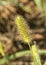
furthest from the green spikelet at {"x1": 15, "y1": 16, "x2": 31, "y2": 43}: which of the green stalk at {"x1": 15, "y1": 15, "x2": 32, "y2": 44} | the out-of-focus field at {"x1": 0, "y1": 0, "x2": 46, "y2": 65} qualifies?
the out-of-focus field at {"x1": 0, "y1": 0, "x2": 46, "y2": 65}

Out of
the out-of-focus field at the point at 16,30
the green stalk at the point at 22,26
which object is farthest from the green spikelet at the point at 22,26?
the out-of-focus field at the point at 16,30

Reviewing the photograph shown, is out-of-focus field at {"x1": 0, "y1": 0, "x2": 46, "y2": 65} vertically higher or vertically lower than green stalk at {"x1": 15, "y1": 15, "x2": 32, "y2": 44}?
lower

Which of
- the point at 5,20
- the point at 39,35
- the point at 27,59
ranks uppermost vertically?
the point at 5,20

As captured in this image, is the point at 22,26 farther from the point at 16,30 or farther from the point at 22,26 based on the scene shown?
the point at 16,30

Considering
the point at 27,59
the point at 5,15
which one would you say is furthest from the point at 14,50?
the point at 5,15

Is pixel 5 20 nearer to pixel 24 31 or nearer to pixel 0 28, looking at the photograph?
pixel 0 28

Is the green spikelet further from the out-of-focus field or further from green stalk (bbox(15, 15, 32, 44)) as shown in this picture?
the out-of-focus field

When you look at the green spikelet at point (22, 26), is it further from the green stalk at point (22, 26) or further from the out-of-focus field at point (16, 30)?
the out-of-focus field at point (16, 30)

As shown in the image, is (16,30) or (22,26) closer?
(22,26)

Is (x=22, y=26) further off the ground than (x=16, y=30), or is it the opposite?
(x=22, y=26)

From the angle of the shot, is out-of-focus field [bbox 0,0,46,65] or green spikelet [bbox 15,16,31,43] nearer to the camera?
green spikelet [bbox 15,16,31,43]

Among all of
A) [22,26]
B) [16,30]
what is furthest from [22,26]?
[16,30]
